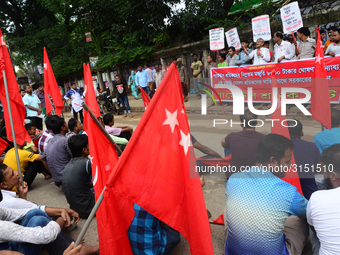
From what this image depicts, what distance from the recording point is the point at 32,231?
6.48 feet

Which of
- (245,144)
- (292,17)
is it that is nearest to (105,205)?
(245,144)


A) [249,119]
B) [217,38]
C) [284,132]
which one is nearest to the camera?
[284,132]

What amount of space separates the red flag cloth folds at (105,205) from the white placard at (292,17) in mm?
5871

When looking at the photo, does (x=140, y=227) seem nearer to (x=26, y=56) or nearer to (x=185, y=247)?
(x=185, y=247)

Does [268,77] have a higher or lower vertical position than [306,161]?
higher

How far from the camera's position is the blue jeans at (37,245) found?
2.08 m

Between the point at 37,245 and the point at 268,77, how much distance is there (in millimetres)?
6453

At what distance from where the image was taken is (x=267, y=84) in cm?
693

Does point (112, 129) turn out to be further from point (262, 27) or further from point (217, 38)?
point (217, 38)

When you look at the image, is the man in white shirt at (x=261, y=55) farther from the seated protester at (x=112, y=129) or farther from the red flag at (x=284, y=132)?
the seated protester at (x=112, y=129)

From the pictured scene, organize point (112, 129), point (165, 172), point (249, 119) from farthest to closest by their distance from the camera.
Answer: point (112, 129) < point (249, 119) < point (165, 172)

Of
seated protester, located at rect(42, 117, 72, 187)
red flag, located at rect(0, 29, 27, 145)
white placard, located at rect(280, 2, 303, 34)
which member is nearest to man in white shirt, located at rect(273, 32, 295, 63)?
white placard, located at rect(280, 2, 303, 34)

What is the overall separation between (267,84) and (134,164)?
20.2 ft

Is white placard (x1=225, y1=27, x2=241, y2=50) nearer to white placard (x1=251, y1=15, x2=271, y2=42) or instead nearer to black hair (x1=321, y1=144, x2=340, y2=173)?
white placard (x1=251, y1=15, x2=271, y2=42)
